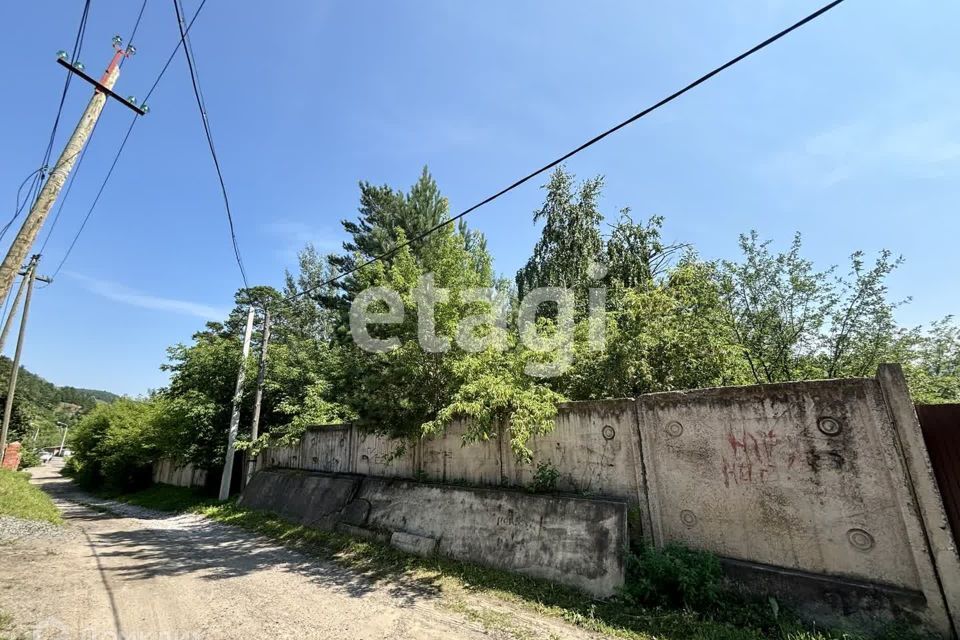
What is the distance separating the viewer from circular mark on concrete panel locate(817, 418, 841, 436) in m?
4.02

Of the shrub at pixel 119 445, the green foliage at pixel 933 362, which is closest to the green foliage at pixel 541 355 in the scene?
the green foliage at pixel 933 362

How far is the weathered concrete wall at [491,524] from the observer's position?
4.84 meters

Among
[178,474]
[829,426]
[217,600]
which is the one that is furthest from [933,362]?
[178,474]

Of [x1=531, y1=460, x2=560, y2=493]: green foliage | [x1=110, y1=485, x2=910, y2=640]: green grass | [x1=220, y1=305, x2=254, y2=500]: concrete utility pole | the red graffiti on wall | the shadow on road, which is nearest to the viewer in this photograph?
[x1=110, y1=485, x2=910, y2=640]: green grass

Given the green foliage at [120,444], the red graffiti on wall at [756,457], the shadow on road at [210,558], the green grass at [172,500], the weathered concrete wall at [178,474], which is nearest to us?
the red graffiti on wall at [756,457]

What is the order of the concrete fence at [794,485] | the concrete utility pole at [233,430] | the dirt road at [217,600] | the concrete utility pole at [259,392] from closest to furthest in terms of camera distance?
the concrete fence at [794,485] → the dirt road at [217,600] → the concrete utility pole at [259,392] → the concrete utility pole at [233,430]

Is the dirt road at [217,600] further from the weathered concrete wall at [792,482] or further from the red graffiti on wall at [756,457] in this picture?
the red graffiti on wall at [756,457]

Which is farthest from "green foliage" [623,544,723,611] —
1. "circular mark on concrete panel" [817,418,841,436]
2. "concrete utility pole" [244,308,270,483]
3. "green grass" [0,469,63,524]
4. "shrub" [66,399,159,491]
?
"shrub" [66,399,159,491]

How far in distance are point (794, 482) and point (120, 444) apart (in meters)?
25.6

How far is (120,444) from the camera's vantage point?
18.8m

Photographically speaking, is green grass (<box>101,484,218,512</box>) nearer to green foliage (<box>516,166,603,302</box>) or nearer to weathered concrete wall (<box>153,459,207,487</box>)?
weathered concrete wall (<box>153,459,207,487</box>)

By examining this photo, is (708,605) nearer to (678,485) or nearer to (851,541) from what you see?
(678,485)

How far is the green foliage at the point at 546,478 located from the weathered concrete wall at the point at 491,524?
8.7 inches

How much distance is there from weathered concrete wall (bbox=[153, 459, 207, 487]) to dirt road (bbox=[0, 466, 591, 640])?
888 cm
